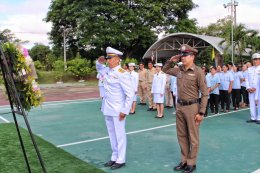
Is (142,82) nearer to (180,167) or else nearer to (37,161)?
(37,161)

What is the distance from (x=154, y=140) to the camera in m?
6.44

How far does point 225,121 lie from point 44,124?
192 inches

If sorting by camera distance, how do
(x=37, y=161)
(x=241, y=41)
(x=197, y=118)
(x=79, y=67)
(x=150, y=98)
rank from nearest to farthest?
1. (x=197, y=118)
2. (x=37, y=161)
3. (x=150, y=98)
4. (x=241, y=41)
5. (x=79, y=67)

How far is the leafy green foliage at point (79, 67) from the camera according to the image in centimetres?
2925

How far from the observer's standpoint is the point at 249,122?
8.39 metres

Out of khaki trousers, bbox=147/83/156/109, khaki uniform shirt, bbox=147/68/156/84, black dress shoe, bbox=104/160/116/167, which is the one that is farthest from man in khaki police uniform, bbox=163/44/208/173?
khaki uniform shirt, bbox=147/68/156/84

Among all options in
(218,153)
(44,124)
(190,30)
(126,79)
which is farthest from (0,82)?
(190,30)

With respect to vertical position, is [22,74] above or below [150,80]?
above

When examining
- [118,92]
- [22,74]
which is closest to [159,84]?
[118,92]

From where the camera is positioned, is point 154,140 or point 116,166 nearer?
point 116,166

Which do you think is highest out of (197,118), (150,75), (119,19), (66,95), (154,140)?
(119,19)

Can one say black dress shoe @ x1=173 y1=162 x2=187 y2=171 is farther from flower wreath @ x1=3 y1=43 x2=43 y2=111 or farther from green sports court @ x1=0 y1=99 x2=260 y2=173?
flower wreath @ x1=3 y1=43 x2=43 y2=111

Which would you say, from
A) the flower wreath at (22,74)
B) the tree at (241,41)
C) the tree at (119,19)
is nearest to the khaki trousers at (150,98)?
the flower wreath at (22,74)

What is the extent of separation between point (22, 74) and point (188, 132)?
2.45m
